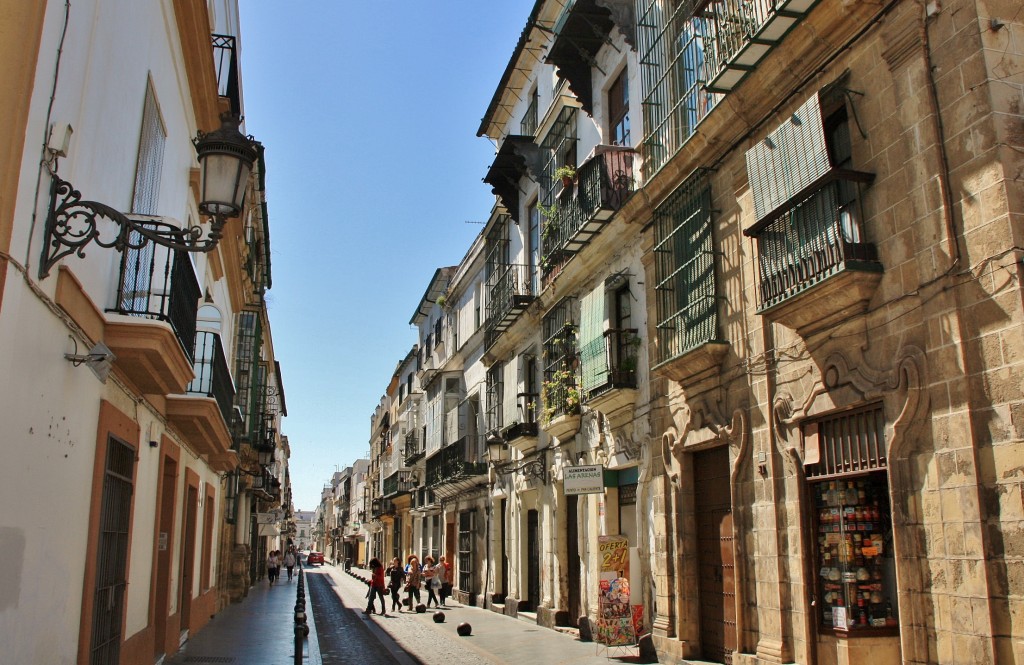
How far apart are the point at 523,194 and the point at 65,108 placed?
15063mm

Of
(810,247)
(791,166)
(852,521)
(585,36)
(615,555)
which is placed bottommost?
(615,555)

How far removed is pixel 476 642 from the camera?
47.2ft

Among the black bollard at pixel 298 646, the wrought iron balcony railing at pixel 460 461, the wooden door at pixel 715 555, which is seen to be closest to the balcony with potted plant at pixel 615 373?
the wooden door at pixel 715 555

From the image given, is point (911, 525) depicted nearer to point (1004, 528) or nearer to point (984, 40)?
point (1004, 528)

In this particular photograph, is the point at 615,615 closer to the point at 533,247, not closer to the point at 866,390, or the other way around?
the point at 866,390

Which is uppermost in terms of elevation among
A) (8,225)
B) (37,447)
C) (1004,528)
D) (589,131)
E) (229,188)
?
(589,131)

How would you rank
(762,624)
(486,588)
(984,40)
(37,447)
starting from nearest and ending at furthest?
(37,447) < (984,40) < (762,624) < (486,588)

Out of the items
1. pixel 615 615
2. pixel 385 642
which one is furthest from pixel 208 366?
pixel 615 615

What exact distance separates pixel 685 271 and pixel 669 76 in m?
2.99

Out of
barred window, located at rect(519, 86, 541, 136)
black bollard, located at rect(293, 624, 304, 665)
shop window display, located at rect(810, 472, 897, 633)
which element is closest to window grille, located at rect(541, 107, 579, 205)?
barred window, located at rect(519, 86, 541, 136)

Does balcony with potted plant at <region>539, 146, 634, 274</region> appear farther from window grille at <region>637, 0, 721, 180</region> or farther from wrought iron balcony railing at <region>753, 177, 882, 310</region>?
Result: wrought iron balcony railing at <region>753, 177, 882, 310</region>

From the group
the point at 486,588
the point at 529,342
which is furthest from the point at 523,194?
the point at 486,588

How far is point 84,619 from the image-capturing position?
683cm

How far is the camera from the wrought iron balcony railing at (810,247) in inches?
303
